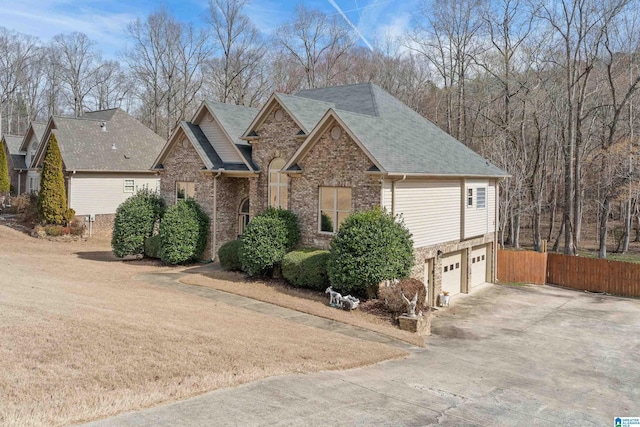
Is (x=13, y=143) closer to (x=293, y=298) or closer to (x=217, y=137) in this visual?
(x=217, y=137)

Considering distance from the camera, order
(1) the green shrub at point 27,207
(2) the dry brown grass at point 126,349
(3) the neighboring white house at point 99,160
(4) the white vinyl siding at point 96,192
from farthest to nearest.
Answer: (1) the green shrub at point 27,207
(3) the neighboring white house at point 99,160
(4) the white vinyl siding at point 96,192
(2) the dry brown grass at point 126,349

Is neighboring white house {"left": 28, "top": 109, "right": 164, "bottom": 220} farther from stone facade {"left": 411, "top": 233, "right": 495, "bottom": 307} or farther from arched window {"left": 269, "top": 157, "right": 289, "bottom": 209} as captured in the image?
stone facade {"left": 411, "top": 233, "right": 495, "bottom": 307}

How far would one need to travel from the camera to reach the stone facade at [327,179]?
58.9 feet

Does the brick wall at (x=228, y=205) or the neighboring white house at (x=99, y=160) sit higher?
the neighboring white house at (x=99, y=160)

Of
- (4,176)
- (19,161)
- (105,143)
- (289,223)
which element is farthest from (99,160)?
(289,223)

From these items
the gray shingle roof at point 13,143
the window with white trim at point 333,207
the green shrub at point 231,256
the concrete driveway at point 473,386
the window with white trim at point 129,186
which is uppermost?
the gray shingle roof at point 13,143

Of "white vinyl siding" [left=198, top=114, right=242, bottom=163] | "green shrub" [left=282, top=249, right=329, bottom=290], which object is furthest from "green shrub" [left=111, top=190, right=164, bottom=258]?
"green shrub" [left=282, top=249, right=329, bottom=290]

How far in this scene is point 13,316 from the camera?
10.9m

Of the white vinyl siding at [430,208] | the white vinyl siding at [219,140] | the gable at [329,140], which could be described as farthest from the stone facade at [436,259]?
the white vinyl siding at [219,140]

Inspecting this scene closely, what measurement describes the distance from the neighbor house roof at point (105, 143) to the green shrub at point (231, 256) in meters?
17.1

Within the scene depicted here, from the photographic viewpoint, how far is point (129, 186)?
36250mm

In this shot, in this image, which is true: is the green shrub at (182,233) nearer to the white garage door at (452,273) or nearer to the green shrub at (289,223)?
the green shrub at (289,223)

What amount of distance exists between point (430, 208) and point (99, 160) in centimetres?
2494

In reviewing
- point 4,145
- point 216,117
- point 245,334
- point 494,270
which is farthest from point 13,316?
point 4,145
